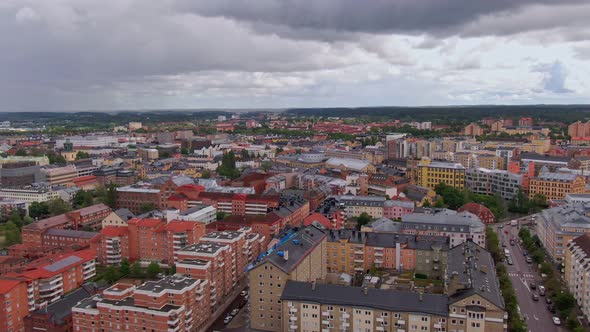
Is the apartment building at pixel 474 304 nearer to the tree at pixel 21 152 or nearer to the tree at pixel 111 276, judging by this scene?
the tree at pixel 111 276

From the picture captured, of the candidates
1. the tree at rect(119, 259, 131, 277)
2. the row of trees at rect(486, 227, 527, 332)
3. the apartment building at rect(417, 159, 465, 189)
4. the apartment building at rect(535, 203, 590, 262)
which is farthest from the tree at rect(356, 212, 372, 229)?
the apartment building at rect(417, 159, 465, 189)

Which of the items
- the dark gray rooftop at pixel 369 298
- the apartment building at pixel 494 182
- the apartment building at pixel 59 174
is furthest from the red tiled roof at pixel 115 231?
the apartment building at pixel 494 182

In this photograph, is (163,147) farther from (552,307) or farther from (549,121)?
(549,121)

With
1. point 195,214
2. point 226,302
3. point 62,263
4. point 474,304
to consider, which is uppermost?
point 195,214

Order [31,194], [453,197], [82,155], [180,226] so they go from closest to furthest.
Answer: [180,226], [453,197], [31,194], [82,155]

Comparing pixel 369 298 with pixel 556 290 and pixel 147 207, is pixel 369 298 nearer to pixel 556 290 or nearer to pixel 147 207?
pixel 556 290

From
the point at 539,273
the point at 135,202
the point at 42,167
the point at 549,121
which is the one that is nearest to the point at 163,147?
the point at 42,167

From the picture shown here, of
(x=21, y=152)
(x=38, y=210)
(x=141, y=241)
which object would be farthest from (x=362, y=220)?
(x=21, y=152)
